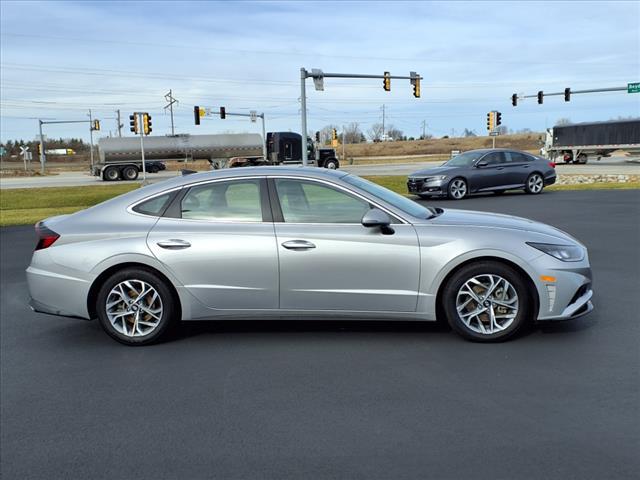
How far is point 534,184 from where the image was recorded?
2086cm

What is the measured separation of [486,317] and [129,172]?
43.3m

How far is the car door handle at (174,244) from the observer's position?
5227mm

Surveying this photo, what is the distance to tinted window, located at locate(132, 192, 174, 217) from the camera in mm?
5434

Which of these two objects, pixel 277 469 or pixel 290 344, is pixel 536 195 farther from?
pixel 277 469

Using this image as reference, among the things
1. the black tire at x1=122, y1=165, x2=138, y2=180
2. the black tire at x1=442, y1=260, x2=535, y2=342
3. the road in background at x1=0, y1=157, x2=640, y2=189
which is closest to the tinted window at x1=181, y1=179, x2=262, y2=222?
the black tire at x1=442, y1=260, x2=535, y2=342

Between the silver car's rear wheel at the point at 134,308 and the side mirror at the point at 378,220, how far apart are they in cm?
189

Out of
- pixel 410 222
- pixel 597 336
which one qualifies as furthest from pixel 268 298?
pixel 597 336

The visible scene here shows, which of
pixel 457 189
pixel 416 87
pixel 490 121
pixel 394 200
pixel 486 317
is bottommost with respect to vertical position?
pixel 486 317

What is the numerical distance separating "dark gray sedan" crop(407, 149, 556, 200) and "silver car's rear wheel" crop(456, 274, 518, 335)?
14.6 meters

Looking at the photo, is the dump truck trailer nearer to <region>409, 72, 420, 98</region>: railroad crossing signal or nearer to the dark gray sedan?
<region>409, 72, 420, 98</region>: railroad crossing signal

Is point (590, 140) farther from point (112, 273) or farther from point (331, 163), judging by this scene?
point (112, 273)

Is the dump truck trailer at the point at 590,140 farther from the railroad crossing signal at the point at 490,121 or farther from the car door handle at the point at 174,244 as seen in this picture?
the car door handle at the point at 174,244

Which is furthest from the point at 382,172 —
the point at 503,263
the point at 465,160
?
the point at 503,263

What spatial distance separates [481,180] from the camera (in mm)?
19969
